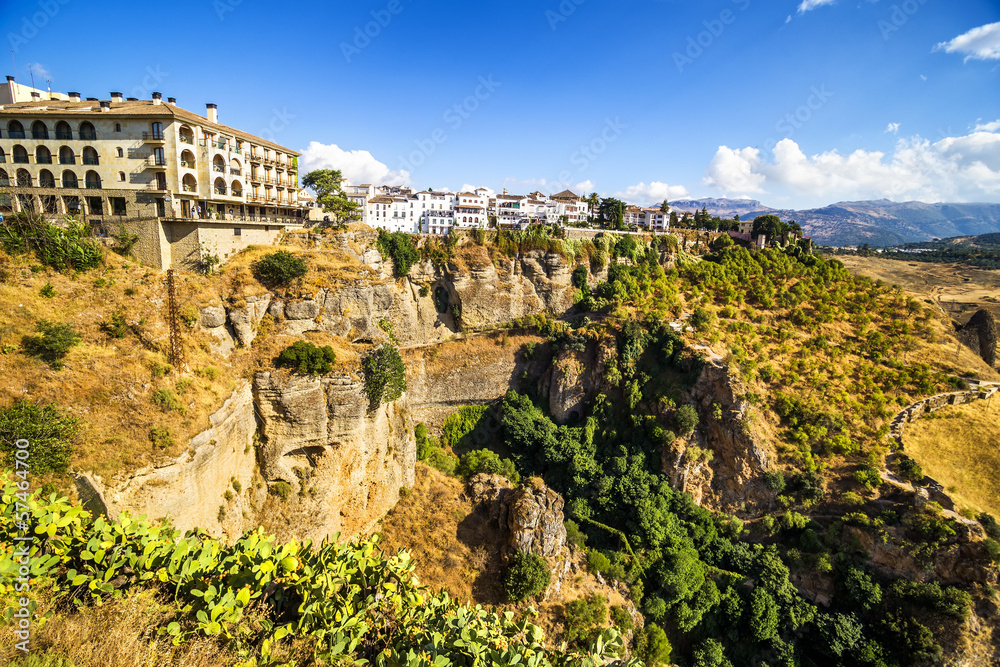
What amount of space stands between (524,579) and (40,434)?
20.5 metres

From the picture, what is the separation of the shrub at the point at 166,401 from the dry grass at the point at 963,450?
1598 inches

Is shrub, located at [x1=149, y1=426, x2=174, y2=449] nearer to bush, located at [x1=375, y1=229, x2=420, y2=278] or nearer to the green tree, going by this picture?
bush, located at [x1=375, y1=229, x2=420, y2=278]

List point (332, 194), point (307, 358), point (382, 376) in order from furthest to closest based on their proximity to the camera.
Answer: point (332, 194) < point (382, 376) < point (307, 358)

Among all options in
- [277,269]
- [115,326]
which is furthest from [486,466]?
[115,326]

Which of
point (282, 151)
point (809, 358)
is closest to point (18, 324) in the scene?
point (282, 151)

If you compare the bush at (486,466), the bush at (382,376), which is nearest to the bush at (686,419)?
the bush at (486,466)

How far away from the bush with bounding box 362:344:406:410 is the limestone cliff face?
673 mm

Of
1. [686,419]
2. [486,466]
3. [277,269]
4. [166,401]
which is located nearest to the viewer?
[166,401]

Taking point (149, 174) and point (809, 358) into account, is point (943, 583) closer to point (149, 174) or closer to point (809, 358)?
point (809, 358)

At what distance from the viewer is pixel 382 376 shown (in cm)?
2397

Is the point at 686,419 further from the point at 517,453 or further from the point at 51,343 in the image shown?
the point at 51,343

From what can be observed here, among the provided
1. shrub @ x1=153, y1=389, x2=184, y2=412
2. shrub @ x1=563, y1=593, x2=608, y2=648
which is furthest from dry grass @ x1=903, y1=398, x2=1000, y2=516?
shrub @ x1=153, y1=389, x2=184, y2=412

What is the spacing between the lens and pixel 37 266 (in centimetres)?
2028

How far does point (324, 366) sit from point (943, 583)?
3475 cm
